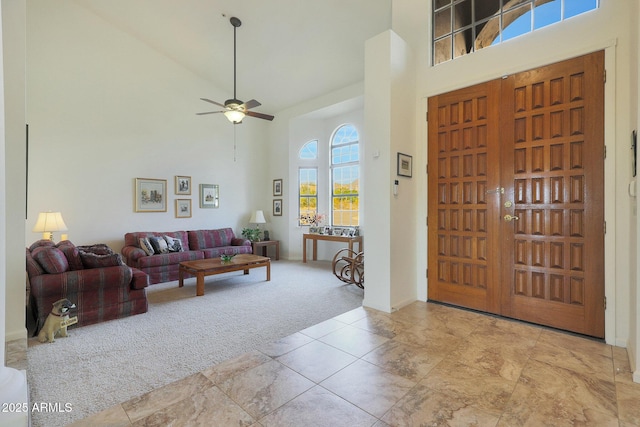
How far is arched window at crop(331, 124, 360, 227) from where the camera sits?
710 centimetres

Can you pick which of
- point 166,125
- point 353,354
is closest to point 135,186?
point 166,125

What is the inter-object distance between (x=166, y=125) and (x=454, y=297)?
20.3 ft

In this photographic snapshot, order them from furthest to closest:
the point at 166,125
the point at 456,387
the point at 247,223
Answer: the point at 247,223, the point at 166,125, the point at 456,387

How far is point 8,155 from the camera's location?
2.55 meters

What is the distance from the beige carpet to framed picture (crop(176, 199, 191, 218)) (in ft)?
6.72

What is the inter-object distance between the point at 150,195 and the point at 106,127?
1431 millimetres

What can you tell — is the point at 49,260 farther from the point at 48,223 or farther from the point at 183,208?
the point at 183,208

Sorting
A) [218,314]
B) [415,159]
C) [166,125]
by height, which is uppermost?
[166,125]

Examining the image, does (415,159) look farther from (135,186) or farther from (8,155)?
(135,186)

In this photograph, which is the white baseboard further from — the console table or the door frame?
the door frame

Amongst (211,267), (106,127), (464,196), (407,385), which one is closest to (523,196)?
(464,196)

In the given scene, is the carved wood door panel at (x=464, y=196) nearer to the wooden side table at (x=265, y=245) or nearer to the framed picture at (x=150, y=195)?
the wooden side table at (x=265, y=245)

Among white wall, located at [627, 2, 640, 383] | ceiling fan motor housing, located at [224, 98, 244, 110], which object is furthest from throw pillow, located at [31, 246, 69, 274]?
white wall, located at [627, 2, 640, 383]

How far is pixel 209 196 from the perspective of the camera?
23.1 ft
